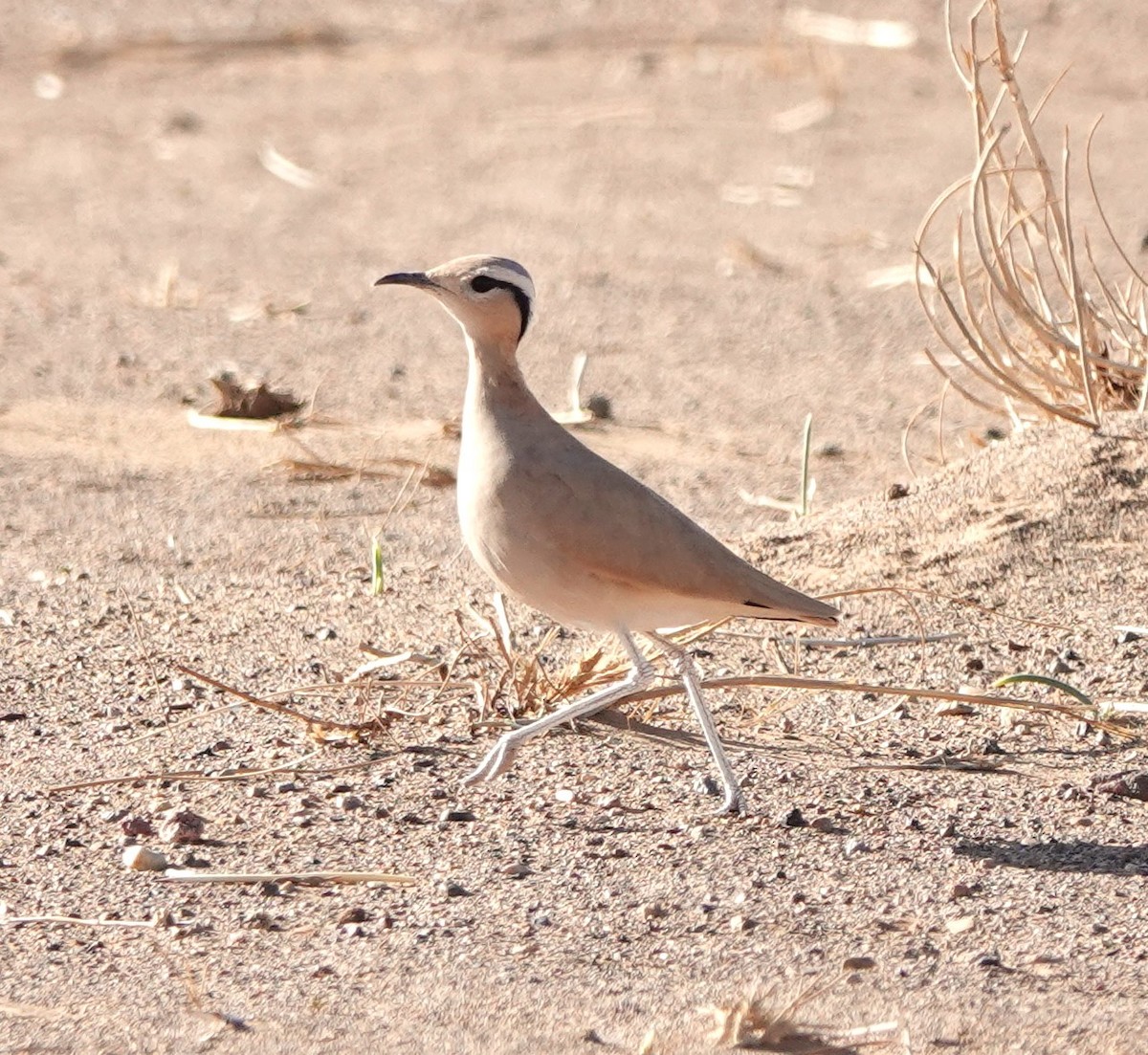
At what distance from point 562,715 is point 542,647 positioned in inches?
21.8

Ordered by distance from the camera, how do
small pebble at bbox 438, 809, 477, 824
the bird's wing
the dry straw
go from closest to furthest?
the bird's wing, small pebble at bbox 438, 809, 477, 824, the dry straw

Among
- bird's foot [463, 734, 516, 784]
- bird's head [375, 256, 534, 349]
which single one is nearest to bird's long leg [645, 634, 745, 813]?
bird's foot [463, 734, 516, 784]

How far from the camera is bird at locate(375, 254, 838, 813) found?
13.1 feet

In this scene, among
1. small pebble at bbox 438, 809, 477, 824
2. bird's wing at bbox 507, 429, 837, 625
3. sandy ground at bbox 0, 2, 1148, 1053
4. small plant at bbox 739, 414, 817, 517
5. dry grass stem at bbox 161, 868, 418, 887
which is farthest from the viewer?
small plant at bbox 739, 414, 817, 517

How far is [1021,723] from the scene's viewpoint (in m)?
4.64

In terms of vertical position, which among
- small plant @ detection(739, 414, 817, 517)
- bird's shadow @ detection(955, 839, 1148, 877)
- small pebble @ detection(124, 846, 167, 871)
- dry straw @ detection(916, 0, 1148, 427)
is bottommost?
small plant @ detection(739, 414, 817, 517)

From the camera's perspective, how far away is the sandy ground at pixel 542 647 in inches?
137

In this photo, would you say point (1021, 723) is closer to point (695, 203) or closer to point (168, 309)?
point (168, 309)

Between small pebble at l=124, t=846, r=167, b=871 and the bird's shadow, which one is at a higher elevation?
small pebble at l=124, t=846, r=167, b=871

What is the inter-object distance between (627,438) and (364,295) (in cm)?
253

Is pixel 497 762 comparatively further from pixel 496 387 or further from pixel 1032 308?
pixel 1032 308

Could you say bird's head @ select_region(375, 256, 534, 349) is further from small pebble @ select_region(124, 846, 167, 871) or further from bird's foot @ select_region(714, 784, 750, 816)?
small pebble @ select_region(124, 846, 167, 871)

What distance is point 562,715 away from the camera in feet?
13.5

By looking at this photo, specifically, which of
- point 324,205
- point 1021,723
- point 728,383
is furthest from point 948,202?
point 1021,723
